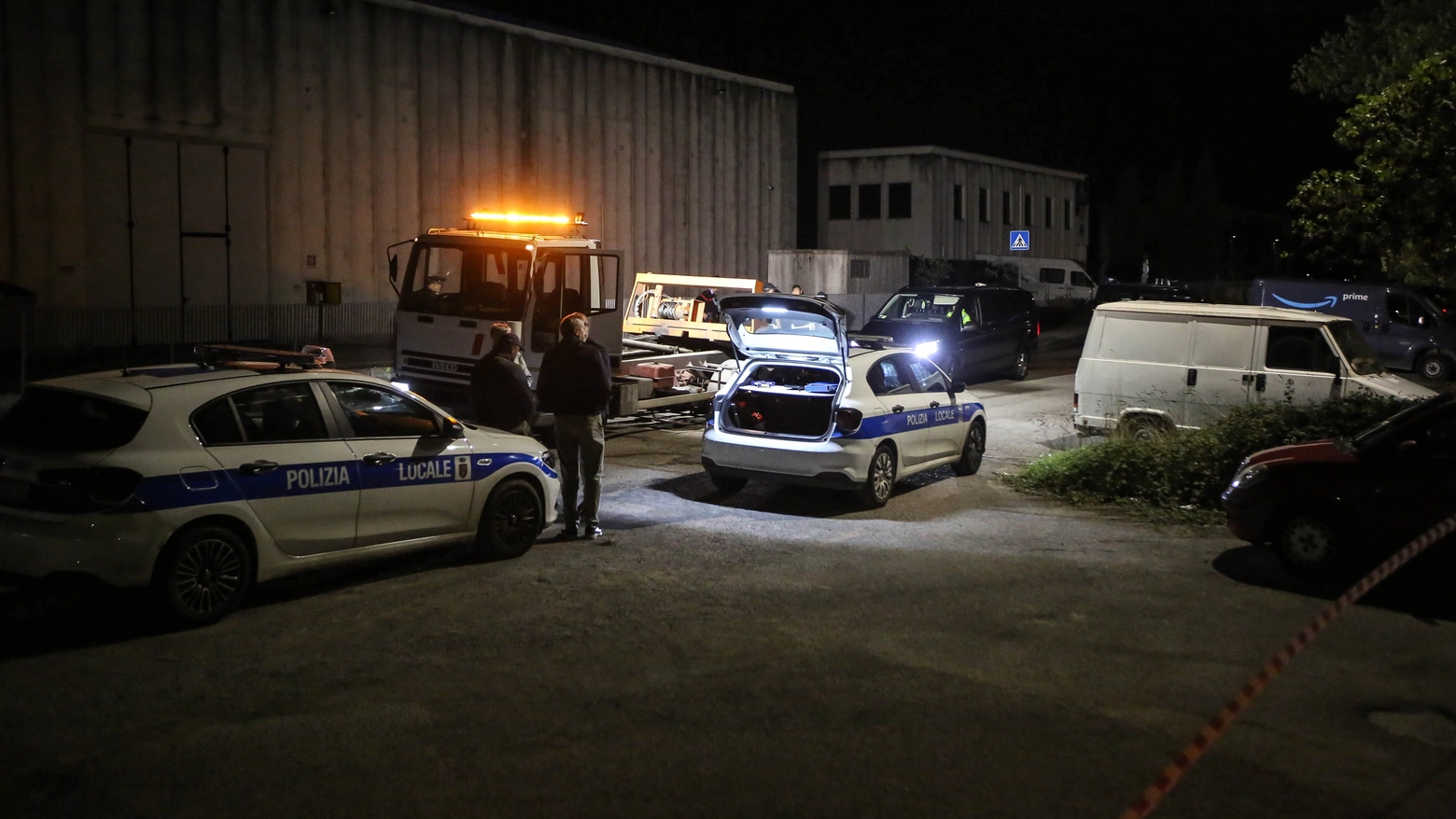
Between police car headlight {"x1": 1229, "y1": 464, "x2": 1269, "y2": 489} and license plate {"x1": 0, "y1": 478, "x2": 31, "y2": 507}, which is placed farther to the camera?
police car headlight {"x1": 1229, "y1": 464, "x2": 1269, "y2": 489}

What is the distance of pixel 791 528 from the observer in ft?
36.4

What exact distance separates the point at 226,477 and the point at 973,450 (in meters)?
8.64

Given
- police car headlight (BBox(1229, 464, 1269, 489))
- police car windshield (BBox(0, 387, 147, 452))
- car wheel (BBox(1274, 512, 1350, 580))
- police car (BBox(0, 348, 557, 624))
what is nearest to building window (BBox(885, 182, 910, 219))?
police car headlight (BBox(1229, 464, 1269, 489))

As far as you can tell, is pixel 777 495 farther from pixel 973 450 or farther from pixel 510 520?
pixel 510 520

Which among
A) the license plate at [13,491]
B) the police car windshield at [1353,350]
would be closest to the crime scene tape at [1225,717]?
the license plate at [13,491]

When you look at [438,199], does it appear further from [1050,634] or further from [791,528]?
[1050,634]

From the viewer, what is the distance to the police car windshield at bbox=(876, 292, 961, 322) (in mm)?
23047

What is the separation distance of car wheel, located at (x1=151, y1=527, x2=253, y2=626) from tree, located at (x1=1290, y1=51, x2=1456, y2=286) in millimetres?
16735

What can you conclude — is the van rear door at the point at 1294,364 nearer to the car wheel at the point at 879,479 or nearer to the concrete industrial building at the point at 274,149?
the car wheel at the point at 879,479

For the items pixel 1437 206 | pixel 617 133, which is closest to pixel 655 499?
pixel 1437 206

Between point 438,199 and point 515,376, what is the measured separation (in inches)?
625

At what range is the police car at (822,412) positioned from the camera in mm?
11656

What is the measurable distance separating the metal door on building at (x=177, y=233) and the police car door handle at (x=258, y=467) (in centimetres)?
1570

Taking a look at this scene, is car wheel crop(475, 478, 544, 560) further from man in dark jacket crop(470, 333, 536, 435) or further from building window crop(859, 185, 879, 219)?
building window crop(859, 185, 879, 219)
